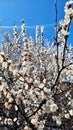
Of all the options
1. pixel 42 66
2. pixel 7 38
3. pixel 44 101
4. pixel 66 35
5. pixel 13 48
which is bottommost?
pixel 44 101

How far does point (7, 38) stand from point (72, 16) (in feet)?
32.9

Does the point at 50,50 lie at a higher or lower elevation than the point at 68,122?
higher

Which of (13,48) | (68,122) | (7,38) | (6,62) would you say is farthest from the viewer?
(7,38)

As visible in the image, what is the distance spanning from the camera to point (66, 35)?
395 cm

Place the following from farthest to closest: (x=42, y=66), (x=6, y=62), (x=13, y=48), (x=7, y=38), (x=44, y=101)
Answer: (x=7, y=38) → (x=13, y=48) → (x=42, y=66) → (x=6, y=62) → (x=44, y=101)

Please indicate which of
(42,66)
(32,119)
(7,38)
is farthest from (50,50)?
(32,119)

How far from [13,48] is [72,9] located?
908 centimetres

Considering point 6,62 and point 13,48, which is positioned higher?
point 13,48

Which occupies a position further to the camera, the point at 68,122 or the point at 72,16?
the point at 68,122

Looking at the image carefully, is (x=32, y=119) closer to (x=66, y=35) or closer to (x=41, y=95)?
(x=41, y=95)

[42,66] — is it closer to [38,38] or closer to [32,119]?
[38,38]

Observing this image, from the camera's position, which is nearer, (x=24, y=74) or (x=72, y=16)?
(x=72, y=16)

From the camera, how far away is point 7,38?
1381 cm

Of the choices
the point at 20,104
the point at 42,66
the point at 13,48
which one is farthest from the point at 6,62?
the point at 13,48
